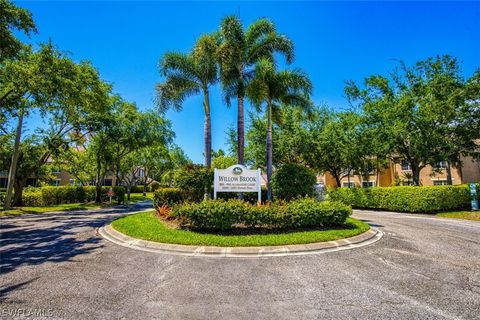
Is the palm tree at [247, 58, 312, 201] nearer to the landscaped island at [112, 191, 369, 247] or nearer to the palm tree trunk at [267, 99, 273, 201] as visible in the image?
the palm tree trunk at [267, 99, 273, 201]

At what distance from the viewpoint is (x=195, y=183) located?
13852mm

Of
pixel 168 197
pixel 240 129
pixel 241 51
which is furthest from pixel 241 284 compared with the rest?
pixel 241 51

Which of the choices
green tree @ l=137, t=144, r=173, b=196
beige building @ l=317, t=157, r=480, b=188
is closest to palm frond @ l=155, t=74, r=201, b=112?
beige building @ l=317, t=157, r=480, b=188

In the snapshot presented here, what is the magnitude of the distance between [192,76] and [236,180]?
7.57m

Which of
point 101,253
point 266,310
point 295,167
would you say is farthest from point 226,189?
point 266,310

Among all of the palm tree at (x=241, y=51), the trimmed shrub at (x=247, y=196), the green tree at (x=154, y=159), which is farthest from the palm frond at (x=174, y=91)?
the green tree at (x=154, y=159)

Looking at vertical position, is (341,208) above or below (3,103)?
below

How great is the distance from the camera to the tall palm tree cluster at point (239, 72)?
1502 centimetres

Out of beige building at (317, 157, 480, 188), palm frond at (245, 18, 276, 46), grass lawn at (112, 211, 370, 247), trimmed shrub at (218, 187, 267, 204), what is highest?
palm frond at (245, 18, 276, 46)

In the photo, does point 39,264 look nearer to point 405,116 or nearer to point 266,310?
point 266,310

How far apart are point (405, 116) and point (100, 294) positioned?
23.4 metres

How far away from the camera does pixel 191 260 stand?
7.05 meters

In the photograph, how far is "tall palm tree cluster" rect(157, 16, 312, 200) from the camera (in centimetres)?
1502

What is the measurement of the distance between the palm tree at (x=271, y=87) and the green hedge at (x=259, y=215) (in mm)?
4248
